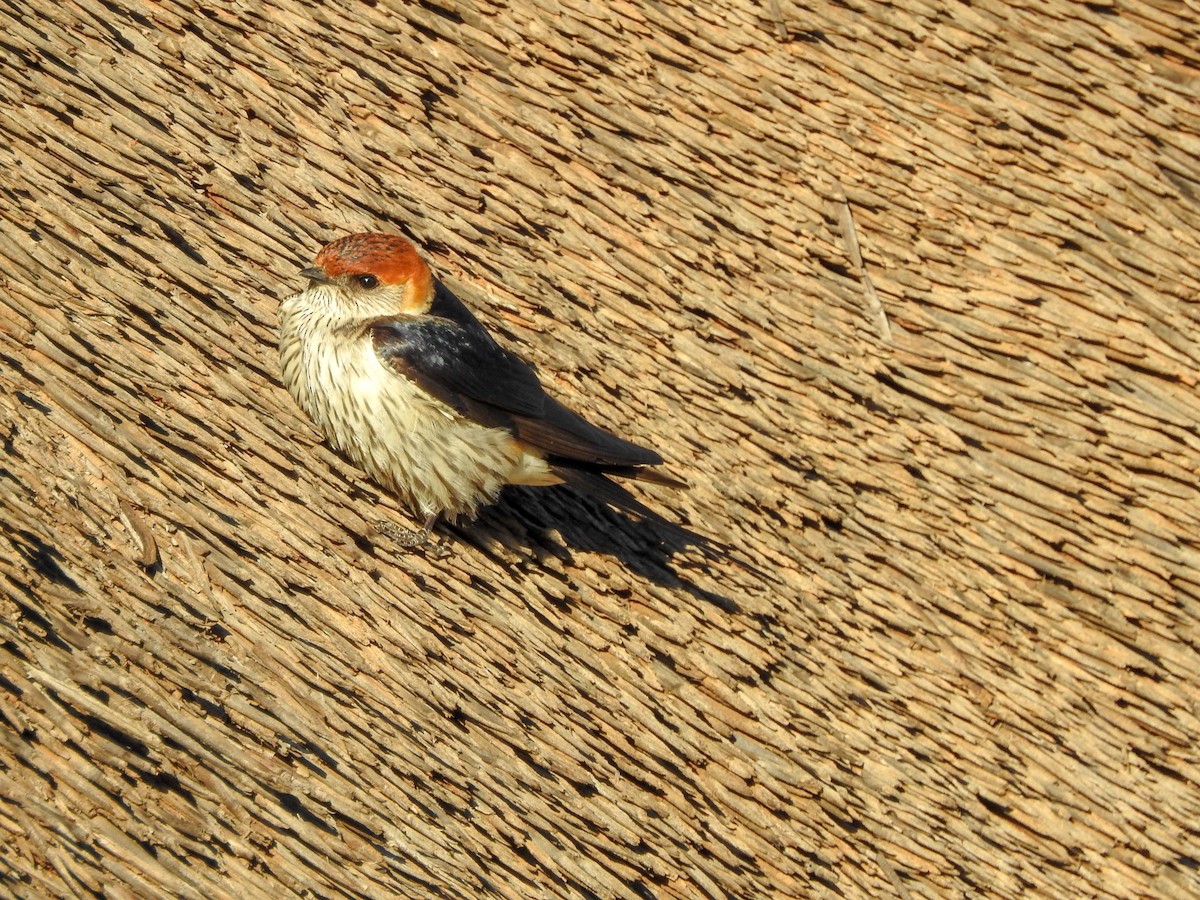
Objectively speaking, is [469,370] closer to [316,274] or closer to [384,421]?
[384,421]

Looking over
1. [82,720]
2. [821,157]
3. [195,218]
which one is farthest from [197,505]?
[821,157]

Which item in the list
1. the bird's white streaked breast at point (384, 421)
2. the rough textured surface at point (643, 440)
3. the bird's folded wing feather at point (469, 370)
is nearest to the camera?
the rough textured surface at point (643, 440)

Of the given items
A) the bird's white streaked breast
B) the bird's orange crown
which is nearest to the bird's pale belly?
the bird's white streaked breast

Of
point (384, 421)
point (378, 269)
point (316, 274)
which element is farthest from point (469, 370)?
point (316, 274)

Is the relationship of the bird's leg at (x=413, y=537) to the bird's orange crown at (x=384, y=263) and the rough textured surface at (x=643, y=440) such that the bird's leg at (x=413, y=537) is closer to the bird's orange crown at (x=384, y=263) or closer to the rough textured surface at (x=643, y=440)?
the rough textured surface at (x=643, y=440)

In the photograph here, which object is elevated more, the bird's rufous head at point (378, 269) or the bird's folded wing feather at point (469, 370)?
the bird's rufous head at point (378, 269)

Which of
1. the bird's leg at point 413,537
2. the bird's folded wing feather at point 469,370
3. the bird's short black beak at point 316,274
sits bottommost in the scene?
the bird's leg at point 413,537

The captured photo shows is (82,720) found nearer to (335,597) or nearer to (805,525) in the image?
(335,597)

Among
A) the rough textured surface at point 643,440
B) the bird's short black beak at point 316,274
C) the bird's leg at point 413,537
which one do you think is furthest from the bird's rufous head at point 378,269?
the bird's leg at point 413,537
